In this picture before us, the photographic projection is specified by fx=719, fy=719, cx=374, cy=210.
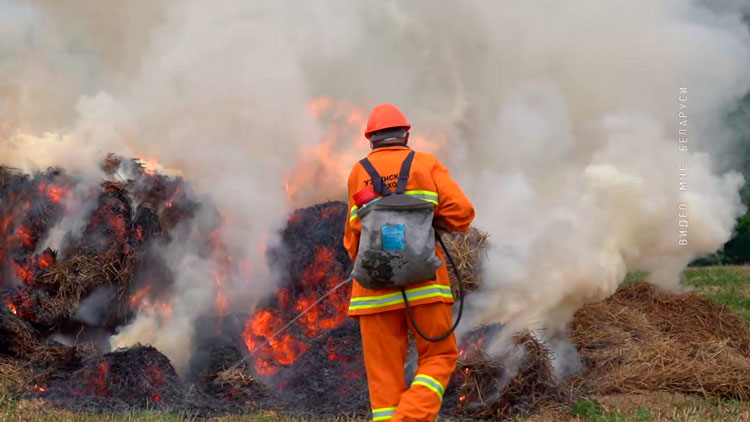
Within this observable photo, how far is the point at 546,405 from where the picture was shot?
235 inches

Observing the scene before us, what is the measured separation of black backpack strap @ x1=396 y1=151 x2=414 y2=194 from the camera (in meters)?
4.48

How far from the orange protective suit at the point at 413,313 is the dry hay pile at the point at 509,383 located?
1602 mm

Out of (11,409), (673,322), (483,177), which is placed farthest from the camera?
(483,177)

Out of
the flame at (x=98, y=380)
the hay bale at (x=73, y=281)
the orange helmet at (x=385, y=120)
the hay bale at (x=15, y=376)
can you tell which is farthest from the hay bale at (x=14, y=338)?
the orange helmet at (x=385, y=120)

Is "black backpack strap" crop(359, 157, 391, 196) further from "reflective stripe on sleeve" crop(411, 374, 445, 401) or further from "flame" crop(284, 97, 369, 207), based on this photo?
"flame" crop(284, 97, 369, 207)

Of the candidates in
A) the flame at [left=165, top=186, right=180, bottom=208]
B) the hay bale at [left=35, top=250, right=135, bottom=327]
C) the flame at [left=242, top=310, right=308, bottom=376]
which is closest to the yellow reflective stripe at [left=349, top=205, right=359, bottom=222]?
the flame at [left=242, top=310, right=308, bottom=376]

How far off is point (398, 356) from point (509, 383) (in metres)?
1.85

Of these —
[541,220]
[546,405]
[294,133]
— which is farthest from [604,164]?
[294,133]

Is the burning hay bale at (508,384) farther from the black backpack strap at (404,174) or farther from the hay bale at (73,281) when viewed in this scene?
the hay bale at (73,281)

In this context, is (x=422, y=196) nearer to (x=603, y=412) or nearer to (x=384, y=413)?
(x=384, y=413)

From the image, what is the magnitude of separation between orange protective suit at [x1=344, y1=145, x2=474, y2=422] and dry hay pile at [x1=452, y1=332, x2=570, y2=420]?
160 centimetres

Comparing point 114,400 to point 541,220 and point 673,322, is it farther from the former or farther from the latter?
point 673,322

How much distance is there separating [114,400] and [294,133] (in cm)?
463

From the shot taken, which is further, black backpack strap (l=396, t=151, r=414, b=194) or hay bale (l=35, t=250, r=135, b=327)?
hay bale (l=35, t=250, r=135, b=327)
